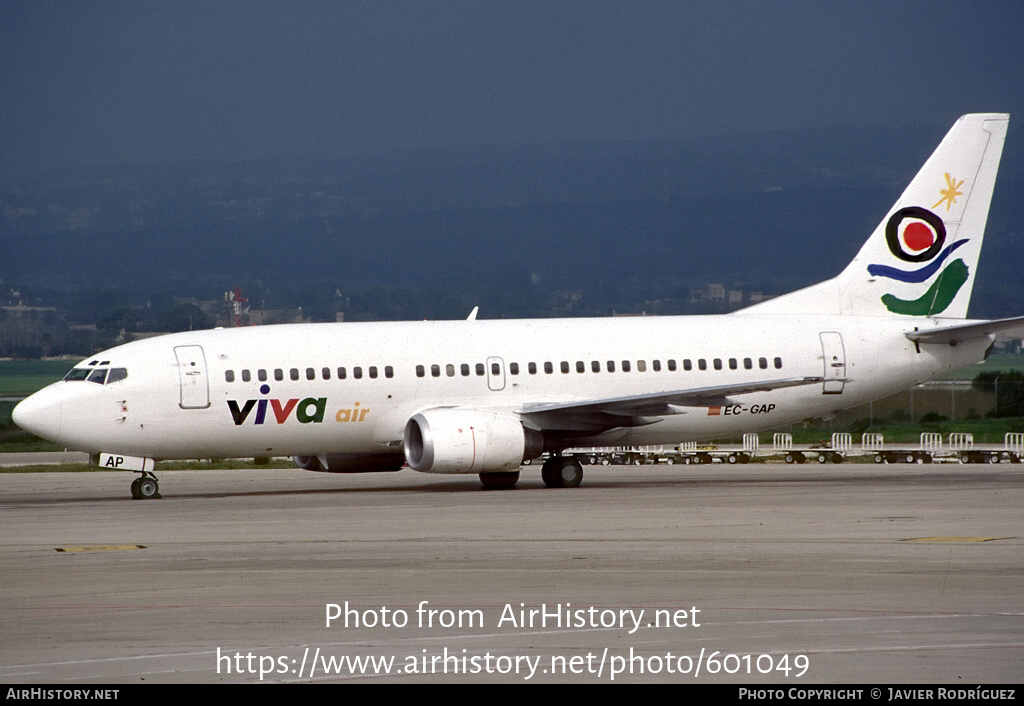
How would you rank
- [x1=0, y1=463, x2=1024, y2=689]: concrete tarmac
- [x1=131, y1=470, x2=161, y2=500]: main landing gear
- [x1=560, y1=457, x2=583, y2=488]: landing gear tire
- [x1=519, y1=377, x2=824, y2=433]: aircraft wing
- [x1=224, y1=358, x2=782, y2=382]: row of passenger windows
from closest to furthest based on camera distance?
[x1=0, y1=463, x2=1024, y2=689]: concrete tarmac
[x1=131, y1=470, x2=161, y2=500]: main landing gear
[x1=224, y1=358, x2=782, y2=382]: row of passenger windows
[x1=519, y1=377, x2=824, y2=433]: aircraft wing
[x1=560, y1=457, x2=583, y2=488]: landing gear tire

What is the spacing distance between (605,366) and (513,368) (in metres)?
2.23

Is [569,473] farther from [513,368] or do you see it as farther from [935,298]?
[935,298]

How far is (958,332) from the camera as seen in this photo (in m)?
34.7

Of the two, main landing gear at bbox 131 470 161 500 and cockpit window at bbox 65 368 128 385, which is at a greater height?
cockpit window at bbox 65 368 128 385

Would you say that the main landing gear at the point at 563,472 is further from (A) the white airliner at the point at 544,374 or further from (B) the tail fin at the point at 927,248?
(B) the tail fin at the point at 927,248

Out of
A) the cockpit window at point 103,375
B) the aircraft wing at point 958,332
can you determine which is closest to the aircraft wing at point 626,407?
the aircraft wing at point 958,332

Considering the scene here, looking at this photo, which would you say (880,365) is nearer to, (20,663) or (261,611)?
(261,611)

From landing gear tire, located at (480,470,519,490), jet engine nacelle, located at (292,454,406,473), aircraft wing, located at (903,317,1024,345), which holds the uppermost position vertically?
aircraft wing, located at (903,317,1024,345)

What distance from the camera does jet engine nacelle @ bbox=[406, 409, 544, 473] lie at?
30328 mm

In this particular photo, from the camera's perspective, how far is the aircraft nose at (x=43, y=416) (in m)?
30.1

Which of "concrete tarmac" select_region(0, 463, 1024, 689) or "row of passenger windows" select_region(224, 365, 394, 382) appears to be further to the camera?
"row of passenger windows" select_region(224, 365, 394, 382)

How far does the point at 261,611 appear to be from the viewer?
46.3 feet

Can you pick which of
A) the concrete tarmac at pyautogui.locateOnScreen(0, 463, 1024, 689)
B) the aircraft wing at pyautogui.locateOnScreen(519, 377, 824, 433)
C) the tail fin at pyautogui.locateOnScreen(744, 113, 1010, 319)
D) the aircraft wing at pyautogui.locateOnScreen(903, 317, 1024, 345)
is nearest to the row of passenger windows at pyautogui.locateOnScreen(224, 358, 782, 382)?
the aircraft wing at pyautogui.locateOnScreen(519, 377, 824, 433)

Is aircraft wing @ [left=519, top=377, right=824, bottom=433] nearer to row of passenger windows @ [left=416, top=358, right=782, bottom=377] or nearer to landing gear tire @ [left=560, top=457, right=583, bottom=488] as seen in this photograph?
landing gear tire @ [left=560, top=457, right=583, bottom=488]
